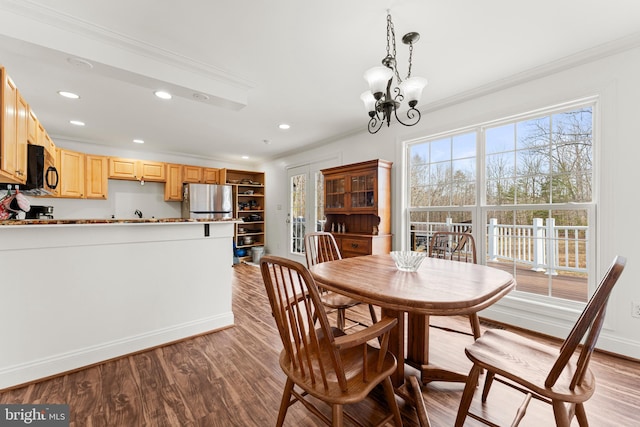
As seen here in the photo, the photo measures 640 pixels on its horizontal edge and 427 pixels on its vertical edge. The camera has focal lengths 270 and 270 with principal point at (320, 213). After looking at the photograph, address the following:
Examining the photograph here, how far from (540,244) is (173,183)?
19.5 ft

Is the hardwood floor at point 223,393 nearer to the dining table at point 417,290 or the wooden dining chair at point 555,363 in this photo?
the dining table at point 417,290

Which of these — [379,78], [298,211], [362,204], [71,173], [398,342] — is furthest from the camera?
[298,211]

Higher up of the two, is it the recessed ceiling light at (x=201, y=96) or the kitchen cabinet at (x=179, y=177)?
the recessed ceiling light at (x=201, y=96)

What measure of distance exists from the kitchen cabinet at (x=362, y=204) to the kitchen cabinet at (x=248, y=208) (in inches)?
109

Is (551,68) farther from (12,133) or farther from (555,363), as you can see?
(12,133)

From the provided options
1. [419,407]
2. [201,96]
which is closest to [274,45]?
[201,96]

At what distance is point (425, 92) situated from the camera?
2.95m

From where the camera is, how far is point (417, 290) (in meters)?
1.29

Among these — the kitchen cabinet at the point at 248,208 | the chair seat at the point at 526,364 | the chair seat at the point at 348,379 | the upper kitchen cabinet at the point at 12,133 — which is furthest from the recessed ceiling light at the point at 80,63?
the kitchen cabinet at the point at 248,208

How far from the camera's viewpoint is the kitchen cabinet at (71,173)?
168 inches

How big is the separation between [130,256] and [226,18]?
1965 millimetres

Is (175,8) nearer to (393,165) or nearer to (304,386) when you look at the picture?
(304,386)

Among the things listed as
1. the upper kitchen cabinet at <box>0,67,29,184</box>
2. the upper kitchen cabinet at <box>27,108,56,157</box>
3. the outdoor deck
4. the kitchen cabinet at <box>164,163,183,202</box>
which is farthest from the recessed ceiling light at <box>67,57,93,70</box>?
the outdoor deck

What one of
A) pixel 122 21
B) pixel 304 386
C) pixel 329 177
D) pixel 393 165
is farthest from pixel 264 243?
pixel 304 386
